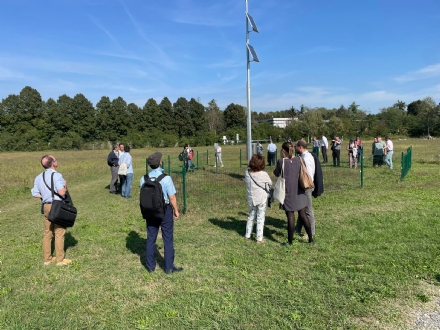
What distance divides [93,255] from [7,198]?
8.81 meters

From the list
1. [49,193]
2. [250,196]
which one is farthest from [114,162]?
[250,196]

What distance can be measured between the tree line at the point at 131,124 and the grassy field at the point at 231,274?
53277 millimetres

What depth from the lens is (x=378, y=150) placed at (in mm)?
15703

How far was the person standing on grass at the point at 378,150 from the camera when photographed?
15.4 m

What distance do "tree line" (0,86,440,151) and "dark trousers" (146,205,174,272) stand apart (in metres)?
55.6

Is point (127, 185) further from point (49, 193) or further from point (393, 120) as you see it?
point (393, 120)

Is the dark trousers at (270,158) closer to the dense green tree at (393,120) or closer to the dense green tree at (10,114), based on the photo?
the dense green tree at (10,114)

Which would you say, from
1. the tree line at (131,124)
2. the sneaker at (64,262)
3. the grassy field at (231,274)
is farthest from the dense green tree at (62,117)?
the sneaker at (64,262)

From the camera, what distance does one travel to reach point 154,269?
188 inches

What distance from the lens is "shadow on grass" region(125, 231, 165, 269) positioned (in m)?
5.21

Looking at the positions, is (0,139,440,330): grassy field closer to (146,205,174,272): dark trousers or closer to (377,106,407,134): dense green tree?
(146,205,174,272): dark trousers

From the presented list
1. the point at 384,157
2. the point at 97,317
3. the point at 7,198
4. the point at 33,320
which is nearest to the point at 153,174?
the point at 97,317

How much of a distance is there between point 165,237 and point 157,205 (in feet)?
1.83

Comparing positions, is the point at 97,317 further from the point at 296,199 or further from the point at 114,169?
the point at 114,169
